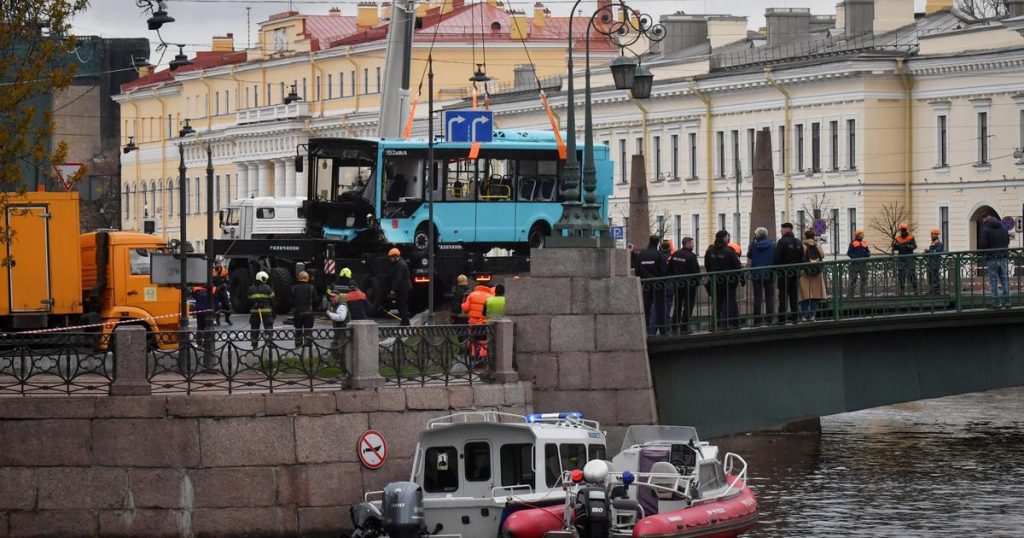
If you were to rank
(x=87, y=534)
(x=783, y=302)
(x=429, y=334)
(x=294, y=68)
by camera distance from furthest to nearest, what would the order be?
(x=294, y=68)
(x=783, y=302)
(x=429, y=334)
(x=87, y=534)

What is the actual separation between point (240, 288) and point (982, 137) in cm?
3349

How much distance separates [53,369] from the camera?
25.7 metres

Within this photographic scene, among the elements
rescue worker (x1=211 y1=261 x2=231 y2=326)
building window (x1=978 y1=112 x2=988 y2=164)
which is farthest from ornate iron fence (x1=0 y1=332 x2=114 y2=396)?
building window (x1=978 y1=112 x2=988 y2=164)

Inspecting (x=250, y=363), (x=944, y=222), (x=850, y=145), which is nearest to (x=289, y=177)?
(x=850, y=145)

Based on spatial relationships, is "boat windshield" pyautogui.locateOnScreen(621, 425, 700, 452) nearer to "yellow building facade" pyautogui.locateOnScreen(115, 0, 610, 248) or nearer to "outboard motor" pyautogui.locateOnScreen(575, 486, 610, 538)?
"outboard motor" pyautogui.locateOnScreen(575, 486, 610, 538)

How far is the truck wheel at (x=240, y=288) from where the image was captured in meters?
44.0

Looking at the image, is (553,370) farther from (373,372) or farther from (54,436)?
(54,436)

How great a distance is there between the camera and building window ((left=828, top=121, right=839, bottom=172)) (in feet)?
249

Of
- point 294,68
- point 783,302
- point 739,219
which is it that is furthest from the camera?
point 294,68

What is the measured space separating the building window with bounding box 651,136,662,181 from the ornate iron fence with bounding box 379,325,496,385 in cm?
5706

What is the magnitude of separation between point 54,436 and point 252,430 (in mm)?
1991

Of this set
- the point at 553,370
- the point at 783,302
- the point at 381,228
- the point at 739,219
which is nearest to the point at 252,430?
the point at 553,370

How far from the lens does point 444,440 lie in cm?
2575

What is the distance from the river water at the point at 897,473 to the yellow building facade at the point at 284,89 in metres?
49.2
